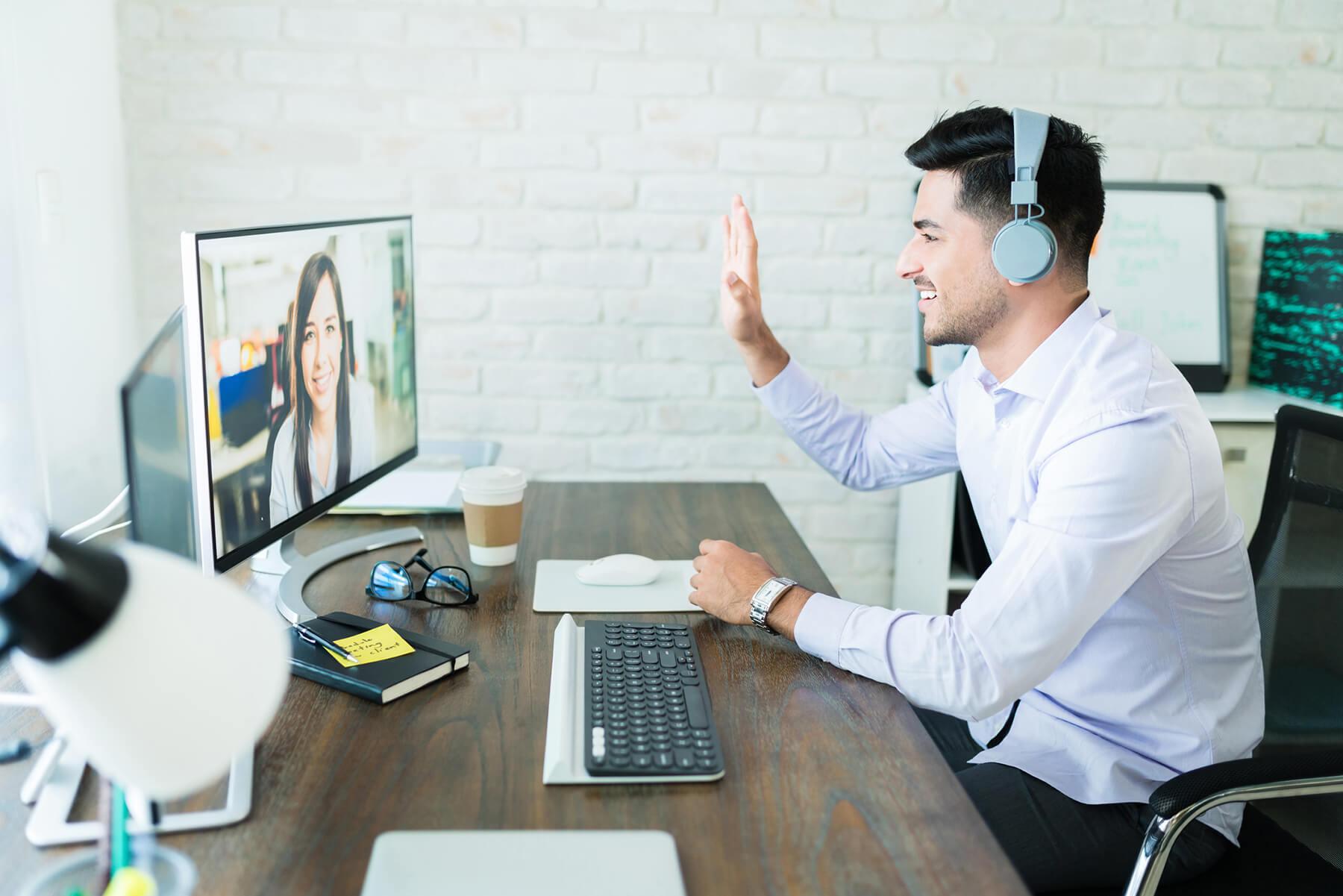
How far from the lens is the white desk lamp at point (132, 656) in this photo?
438 mm

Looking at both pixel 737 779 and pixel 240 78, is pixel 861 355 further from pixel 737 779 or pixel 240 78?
pixel 737 779

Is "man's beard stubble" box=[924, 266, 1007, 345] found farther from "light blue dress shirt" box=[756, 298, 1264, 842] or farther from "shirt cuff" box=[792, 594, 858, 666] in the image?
"shirt cuff" box=[792, 594, 858, 666]

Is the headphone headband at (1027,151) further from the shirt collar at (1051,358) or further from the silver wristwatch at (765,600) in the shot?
the silver wristwatch at (765,600)

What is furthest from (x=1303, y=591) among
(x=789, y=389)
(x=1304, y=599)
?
(x=789, y=389)

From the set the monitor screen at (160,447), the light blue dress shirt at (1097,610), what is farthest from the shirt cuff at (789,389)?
the monitor screen at (160,447)

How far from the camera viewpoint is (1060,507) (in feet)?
3.68

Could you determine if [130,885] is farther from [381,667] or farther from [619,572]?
[619,572]

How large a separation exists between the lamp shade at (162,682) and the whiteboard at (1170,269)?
2183mm

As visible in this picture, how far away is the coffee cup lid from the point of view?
136cm

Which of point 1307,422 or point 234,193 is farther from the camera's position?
point 234,193

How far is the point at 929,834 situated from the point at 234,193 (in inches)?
76.9

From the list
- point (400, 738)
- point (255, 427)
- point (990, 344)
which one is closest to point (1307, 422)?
point (990, 344)

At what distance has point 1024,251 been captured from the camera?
127 cm

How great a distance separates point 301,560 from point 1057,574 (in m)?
0.92
